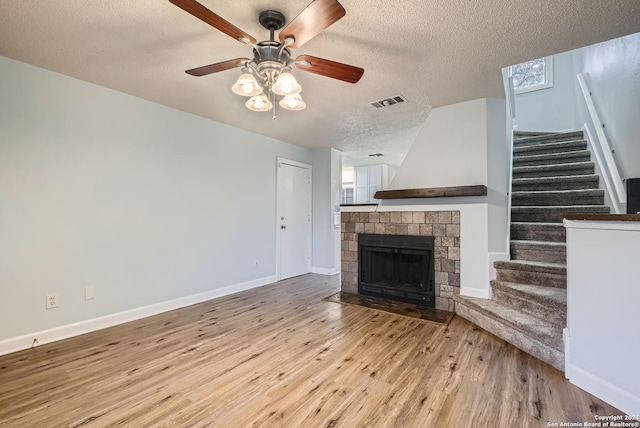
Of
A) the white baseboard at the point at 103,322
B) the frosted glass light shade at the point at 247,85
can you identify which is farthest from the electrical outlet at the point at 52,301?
the frosted glass light shade at the point at 247,85

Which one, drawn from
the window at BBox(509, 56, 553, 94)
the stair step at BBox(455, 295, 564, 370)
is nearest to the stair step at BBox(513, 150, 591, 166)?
the window at BBox(509, 56, 553, 94)

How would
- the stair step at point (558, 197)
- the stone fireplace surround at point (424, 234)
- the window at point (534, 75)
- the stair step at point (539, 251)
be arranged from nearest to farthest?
the stair step at point (539, 251), the stone fireplace surround at point (424, 234), the stair step at point (558, 197), the window at point (534, 75)

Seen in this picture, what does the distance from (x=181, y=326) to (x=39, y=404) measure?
1.23 m

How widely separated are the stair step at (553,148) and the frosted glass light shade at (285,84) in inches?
170

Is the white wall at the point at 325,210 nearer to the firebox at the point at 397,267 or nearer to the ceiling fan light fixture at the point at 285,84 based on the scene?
the firebox at the point at 397,267

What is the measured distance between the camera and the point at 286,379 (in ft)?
6.56

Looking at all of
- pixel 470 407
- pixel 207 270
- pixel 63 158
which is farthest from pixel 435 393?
pixel 63 158

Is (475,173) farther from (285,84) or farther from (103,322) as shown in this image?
(103,322)

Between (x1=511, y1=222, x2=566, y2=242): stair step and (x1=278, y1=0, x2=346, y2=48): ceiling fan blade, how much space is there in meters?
3.25

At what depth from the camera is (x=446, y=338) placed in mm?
2654

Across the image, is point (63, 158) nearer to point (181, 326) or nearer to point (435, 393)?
point (181, 326)

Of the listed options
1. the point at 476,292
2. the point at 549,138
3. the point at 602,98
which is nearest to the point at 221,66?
the point at 476,292

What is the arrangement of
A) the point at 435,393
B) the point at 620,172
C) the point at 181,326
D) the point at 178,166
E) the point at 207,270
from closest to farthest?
the point at 435,393 < the point at 181,326 < the point at 620,172 < the point at 178,166 < the point at 207,270

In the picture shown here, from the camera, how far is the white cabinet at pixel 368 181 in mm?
6613
